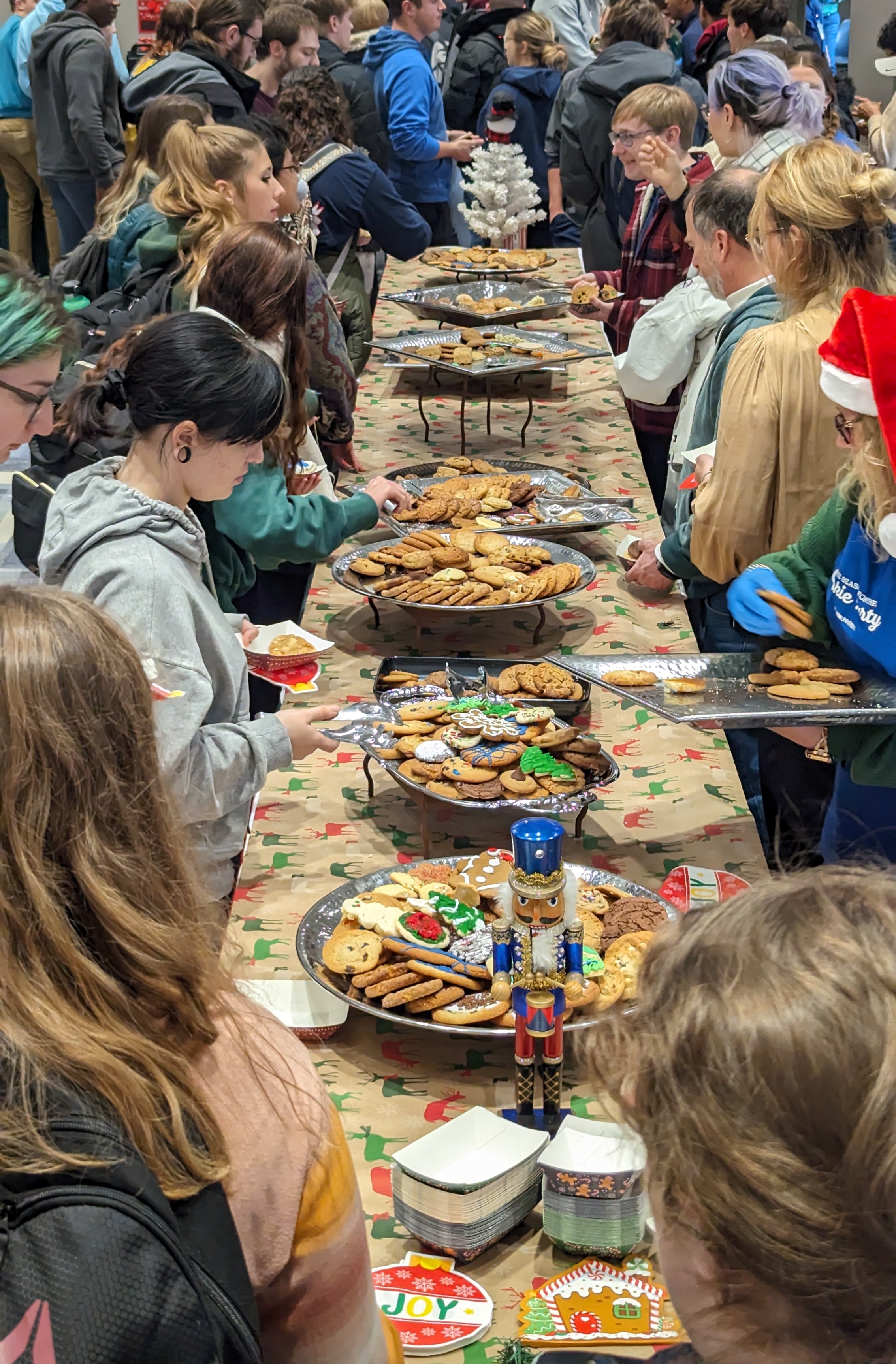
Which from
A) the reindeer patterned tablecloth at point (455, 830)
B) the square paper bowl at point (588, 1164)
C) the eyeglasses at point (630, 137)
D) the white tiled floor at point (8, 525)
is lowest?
the white tiled floor at point (8, 525)

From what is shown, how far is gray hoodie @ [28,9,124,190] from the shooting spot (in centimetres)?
632

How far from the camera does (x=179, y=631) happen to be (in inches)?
71.1

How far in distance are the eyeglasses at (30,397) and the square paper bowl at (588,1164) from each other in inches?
60.8

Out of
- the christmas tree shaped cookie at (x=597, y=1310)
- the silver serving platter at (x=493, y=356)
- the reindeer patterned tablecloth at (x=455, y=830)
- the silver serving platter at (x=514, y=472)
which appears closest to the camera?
the christmas tree shaped cookie at (x=597, y=1310)

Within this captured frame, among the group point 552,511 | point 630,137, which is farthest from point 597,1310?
point 630,137

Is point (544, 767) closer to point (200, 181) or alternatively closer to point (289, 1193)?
point (289, 1193)

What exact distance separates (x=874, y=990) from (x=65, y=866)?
52cm

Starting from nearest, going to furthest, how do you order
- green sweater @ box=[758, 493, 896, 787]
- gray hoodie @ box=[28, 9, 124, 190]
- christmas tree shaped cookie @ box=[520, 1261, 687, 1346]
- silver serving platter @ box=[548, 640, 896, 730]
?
christmas tree shaped cookie @ box=[520, 1261, 687, 1346]
silver serving platter @ box=[548, 640, 896, 730]
green sweater @ box=[758, 493, 896, 787]
gray hoodie @ box=[28, 9, 124, 190]

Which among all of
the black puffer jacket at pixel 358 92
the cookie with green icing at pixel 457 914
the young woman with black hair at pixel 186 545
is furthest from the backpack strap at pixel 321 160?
the cookie with green icing at pixel 457 914

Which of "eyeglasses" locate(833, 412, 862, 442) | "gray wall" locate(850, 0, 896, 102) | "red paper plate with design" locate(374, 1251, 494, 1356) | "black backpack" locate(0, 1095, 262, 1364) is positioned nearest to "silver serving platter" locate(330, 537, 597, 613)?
"eyeglasses" locate(833, 412, 862, 442)

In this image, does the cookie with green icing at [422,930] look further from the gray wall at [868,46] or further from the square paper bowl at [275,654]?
the gray wall at [868,46]

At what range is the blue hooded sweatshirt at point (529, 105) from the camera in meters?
6.88

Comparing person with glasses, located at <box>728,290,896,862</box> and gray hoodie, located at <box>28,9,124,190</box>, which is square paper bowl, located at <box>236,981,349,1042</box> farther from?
gray hoodie, located at <box>28,9,124,190</box>

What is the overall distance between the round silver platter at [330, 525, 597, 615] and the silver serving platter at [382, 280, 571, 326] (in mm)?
1938
